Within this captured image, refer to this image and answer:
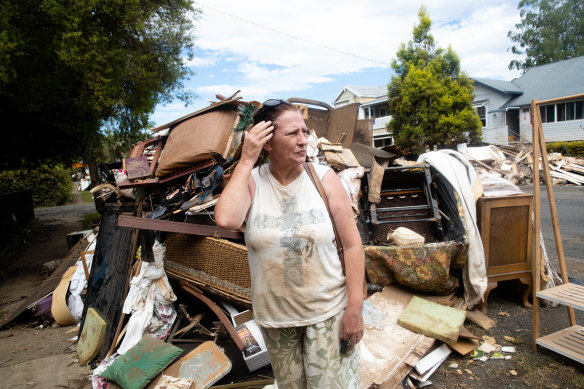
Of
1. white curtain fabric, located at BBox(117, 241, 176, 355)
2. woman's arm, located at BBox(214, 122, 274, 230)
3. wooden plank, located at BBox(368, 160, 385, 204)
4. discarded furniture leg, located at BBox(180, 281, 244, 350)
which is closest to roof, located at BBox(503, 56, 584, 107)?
Result: wooden plank, located at BBox(368, 160, 385, 204)

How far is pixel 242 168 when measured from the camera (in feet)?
5.09

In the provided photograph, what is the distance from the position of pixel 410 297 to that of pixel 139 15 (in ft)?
25.0

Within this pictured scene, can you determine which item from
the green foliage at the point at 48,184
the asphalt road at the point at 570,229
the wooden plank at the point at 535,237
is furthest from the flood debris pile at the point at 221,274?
the green foliage at the point at 48,184

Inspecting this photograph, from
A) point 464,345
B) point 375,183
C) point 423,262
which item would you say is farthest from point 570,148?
point 464,345

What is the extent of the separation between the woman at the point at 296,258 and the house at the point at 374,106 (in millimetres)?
24864

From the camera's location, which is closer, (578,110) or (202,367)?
(202,367)

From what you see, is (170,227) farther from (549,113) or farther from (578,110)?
(549,113)

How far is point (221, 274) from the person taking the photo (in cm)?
345

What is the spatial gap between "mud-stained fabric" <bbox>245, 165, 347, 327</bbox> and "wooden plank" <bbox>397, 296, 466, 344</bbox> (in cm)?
194

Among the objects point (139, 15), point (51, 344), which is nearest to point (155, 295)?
point (51, 344)

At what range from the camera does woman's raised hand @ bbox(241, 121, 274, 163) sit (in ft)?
5.02

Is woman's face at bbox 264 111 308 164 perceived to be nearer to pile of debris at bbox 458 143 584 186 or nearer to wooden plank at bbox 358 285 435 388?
wooden plank at bbox 358 285 435 388

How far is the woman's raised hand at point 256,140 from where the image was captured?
153 centimetres

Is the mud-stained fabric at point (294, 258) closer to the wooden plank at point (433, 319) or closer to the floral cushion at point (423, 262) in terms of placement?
the wooden plank at point (433, 319)
